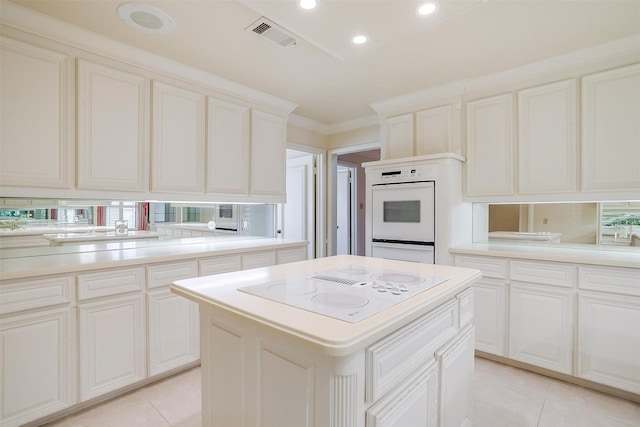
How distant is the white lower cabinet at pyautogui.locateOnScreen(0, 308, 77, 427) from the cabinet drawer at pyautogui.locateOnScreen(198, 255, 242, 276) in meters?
0.85

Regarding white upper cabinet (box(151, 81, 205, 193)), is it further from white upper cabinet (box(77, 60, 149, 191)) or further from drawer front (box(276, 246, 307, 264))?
drawer front (box(276, 246, 307, 264))

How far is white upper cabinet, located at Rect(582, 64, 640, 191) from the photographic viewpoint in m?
2.21

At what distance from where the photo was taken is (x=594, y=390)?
2.18m

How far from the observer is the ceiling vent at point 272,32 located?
1.97 meters

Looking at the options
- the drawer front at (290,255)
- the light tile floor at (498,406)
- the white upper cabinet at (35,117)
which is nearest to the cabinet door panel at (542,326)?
the light tile floor at (498,406)

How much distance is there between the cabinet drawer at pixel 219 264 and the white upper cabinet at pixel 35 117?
1.05 meters

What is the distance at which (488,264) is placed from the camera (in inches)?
102

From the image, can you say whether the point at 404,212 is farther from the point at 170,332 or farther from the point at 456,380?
the point at 170,332

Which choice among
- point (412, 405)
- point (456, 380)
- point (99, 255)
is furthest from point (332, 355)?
point (99, 255)

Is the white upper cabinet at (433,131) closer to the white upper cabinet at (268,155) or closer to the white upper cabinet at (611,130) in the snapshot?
the white upper cabinet at (611,130)

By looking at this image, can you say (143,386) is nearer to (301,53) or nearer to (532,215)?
(301,53)

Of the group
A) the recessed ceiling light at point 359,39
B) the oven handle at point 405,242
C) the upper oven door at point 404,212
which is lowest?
the oven handle at point 405,242

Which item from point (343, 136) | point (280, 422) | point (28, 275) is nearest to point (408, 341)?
point (280, 422)

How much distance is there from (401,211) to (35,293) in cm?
277
